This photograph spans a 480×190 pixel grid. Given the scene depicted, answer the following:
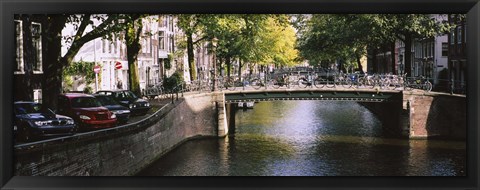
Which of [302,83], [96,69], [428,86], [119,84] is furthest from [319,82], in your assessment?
[96,69]

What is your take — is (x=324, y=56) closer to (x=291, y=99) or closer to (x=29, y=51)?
(x=291, y=99)

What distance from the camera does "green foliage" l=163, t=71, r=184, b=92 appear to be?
43.7ft

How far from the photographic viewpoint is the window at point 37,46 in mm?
9886

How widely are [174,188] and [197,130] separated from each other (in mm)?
8222

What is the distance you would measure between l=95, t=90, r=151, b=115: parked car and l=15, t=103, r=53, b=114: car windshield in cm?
114

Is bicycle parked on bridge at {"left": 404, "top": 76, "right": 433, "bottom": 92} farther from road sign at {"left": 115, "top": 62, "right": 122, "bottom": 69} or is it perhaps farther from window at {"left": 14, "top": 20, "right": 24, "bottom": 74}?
window at {"left": 14, "top": 20, "right": 24, "bottom": 74}

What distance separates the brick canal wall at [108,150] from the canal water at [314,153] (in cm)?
36

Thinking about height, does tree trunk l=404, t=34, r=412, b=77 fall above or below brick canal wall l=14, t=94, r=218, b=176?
above

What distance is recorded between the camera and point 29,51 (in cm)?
1008

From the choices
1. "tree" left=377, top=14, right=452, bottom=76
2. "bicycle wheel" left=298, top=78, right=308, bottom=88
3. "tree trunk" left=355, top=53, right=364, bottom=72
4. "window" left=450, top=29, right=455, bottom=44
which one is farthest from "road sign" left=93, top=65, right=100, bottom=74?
"bicycle wheel" left=298, top=78, right=308, bottom=88

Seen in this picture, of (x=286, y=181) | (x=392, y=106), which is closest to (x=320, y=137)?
(x=392, y=106)

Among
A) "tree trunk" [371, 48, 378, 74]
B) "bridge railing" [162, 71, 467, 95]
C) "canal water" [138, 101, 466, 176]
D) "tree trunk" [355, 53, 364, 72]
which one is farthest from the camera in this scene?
"tree trunk" [355, 53, 364, 72]

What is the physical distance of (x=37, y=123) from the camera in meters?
10.3

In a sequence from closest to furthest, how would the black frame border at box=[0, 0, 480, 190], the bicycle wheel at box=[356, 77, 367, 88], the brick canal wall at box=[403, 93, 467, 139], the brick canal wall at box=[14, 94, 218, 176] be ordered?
1. the black frame border at box=[0, 0, 480, 190]
2. the brick canal wall at box=[14, 94, 218, 176]
3. the brick canal wall at box=[403, 93, 467, 139]
4. the bicycle wheel at box=[356, 77, 367, 88]
